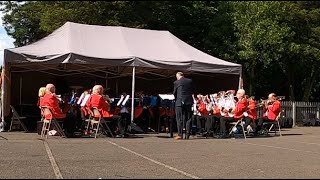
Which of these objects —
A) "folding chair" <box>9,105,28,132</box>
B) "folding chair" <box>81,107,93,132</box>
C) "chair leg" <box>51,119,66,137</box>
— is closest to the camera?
"chair leg" <box>51,119,66,137</box>

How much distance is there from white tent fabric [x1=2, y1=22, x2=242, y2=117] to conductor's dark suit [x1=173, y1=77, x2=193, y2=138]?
2.87m

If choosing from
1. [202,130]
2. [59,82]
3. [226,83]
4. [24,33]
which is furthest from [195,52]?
[24,33]

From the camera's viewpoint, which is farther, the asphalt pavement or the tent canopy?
the tent canopy

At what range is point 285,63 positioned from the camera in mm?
33656

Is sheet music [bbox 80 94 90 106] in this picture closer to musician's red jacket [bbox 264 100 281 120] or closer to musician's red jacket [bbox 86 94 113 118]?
musician's red jacket [bbox 86 94 113 118]

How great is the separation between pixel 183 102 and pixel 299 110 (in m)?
17.6

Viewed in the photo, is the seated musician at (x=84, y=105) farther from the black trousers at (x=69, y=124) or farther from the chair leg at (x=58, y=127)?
the chair leg at (x=58, y=127)

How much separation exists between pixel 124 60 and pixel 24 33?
866 centimetres

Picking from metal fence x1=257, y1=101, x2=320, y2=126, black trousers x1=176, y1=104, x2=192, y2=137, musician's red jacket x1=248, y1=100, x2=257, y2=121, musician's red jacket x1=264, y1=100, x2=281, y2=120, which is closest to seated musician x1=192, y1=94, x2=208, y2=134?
musician's red jacket x1=248, y1=100, x2=257, y2=121

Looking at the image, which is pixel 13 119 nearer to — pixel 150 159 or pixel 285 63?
pixel 150 159

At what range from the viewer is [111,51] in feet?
60.0

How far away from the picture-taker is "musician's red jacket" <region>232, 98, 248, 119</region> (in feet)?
53.0

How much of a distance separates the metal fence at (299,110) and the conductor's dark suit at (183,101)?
51.2 feet

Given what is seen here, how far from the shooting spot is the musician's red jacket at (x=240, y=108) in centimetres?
1616
